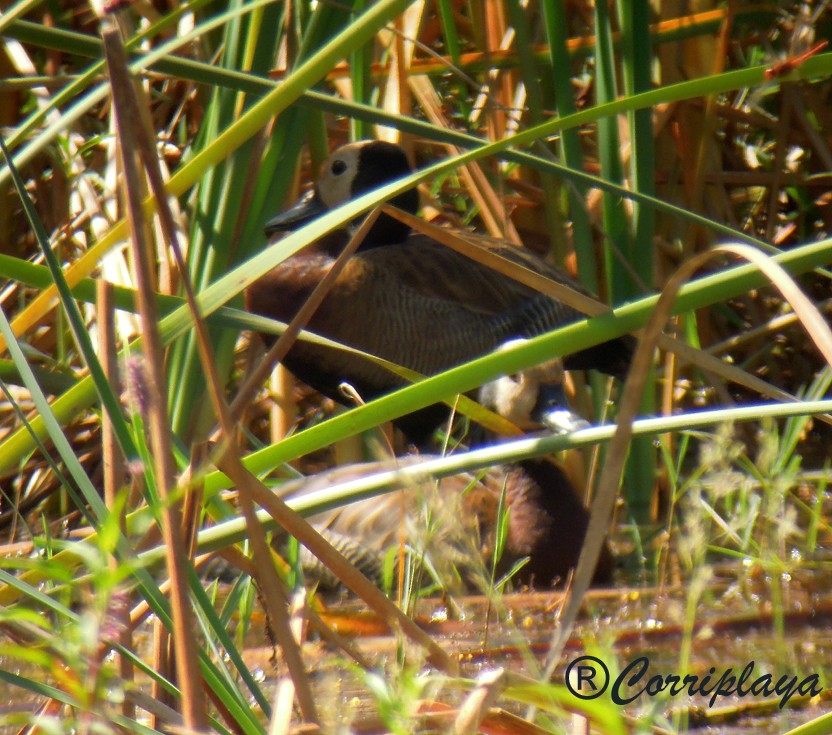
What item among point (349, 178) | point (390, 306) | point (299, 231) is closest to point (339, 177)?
point (349, 178)

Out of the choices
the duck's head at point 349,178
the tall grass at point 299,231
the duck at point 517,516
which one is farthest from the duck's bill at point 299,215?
the duck at point 517,516

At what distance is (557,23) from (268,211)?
30.5 inches

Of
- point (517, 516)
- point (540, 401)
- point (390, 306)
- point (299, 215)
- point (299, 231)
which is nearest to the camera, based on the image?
point (299, 231)

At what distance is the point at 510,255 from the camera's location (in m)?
3.01

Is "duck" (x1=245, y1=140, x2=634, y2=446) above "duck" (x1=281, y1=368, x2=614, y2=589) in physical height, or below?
above

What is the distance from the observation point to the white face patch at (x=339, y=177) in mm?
3395

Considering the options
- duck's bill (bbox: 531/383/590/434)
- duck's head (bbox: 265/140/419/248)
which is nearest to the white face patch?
duck's head (bbox: 265/140/419/248)

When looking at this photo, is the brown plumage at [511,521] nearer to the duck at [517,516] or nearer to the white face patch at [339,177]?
the duck at [517,516]

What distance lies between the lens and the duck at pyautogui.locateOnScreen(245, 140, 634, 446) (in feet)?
11.1

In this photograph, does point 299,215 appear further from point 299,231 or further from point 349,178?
point 299,231

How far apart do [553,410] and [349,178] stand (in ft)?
3.14

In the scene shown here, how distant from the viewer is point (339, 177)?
137 inches

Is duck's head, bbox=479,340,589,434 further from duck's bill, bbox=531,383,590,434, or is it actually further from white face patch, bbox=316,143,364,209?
white face patch, bbox=316,143,364,209

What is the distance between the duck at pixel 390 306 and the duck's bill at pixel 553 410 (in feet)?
1.23
